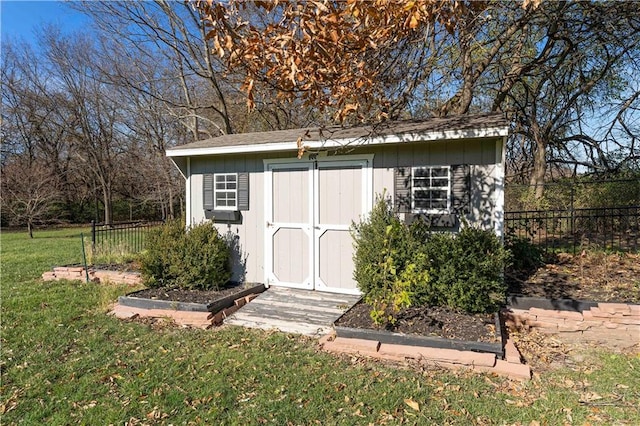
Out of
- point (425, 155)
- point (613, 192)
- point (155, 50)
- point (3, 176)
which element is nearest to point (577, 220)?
point (613, 192)

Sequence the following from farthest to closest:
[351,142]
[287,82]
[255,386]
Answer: [351,142], [287,82], [255,386]

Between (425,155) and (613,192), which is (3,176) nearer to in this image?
(425,155)

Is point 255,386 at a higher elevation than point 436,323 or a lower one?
lower

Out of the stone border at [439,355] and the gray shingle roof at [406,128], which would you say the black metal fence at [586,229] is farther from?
the stone border at [439,355]

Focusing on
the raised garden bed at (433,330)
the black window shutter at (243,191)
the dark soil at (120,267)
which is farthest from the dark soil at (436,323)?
the dark soil at (120,267)

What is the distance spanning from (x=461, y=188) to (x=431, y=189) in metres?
0.39

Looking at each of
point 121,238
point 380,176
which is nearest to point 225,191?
point 380,176

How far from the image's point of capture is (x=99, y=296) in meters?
6.41

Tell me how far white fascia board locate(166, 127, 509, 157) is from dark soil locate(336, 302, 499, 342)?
2.20 metres

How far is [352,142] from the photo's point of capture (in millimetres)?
5188

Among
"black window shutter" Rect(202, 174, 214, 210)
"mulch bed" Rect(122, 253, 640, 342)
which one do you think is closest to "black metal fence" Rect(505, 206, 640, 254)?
"mulch bed" Rect(122, 253, 640, 342)

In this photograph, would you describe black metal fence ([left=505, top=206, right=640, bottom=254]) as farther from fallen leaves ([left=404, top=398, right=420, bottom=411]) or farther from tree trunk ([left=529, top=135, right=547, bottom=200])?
fallen leaves ([left=404, top=398, right=420, bottom=411])

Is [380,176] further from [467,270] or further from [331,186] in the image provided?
[467,270]

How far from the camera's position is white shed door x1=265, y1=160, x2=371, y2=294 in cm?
570
